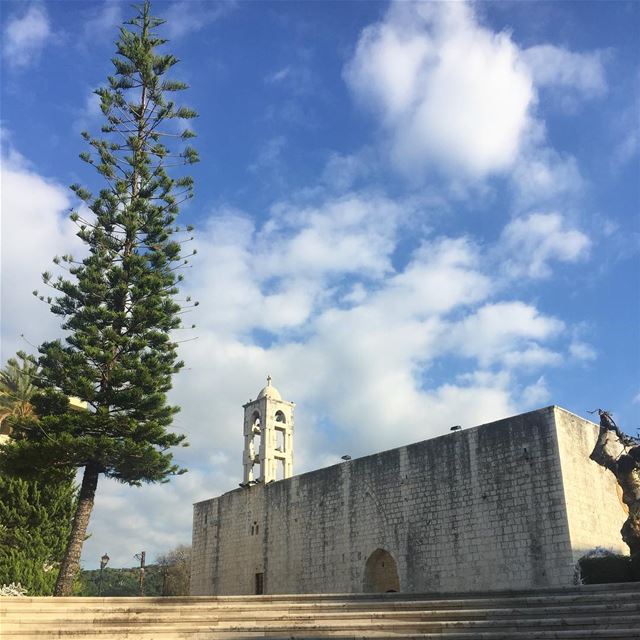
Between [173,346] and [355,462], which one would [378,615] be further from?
[355,462]

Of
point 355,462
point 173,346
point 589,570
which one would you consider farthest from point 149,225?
point 589,570

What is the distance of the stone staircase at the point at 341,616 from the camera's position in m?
7.06

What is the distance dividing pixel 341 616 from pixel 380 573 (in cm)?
846

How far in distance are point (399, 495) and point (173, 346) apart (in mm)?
6459

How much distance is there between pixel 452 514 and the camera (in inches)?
566

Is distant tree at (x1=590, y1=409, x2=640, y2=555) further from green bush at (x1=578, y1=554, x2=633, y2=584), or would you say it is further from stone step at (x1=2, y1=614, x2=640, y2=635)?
stone step at (x1=2, y1=614, x2=640, y2=635)

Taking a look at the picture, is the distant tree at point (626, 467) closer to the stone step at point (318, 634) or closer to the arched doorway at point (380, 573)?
the stone step at point (318, 634)

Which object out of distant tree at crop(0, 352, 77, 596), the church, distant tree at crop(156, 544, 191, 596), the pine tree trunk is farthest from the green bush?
distant tree at crop(156, 544, 191, 596)

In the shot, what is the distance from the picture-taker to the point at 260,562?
19.1m

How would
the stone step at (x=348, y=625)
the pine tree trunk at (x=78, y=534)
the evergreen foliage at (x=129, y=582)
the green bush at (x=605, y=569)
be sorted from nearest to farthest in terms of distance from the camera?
the stone step at (x=348, y=625), the green bush at (x=605, y=569), the pine tree trunk at (x=78, y=534), the evergreen foliage at (x=129, y=582)

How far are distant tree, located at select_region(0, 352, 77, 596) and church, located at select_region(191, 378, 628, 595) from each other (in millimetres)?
5484

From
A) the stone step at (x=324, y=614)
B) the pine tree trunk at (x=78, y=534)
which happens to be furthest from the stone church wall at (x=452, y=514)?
the pine tree trunk at (x=78, y=534)

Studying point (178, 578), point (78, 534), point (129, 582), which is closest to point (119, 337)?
point (78, 534)

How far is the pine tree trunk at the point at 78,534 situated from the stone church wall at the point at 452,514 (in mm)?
6771
